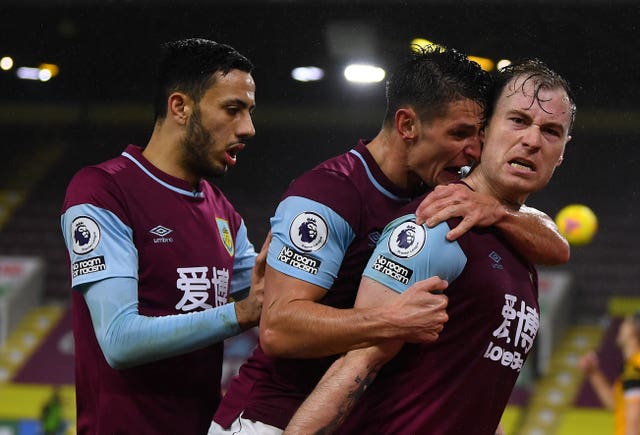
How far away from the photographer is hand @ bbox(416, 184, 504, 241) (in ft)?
6.32

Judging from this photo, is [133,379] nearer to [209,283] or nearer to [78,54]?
[209,283]

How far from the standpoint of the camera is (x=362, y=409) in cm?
Answer: 203

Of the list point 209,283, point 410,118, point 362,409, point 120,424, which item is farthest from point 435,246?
point 120,424

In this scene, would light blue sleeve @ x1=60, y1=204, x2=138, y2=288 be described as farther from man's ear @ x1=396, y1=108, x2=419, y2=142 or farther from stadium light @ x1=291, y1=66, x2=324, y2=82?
stadium light @ x1=291, y1=66, x2=324, y2=82

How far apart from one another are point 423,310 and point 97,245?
889 mm

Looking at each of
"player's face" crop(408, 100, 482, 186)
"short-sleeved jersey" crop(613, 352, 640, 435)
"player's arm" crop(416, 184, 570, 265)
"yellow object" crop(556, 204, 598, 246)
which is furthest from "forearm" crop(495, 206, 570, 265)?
"yellow object" crop(556, 204, 598, 246)

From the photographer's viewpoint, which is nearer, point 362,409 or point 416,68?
point 362,409

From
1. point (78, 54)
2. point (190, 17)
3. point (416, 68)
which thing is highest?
point (190, 17)

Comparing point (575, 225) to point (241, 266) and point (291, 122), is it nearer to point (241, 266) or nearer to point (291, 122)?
point (291, 122)

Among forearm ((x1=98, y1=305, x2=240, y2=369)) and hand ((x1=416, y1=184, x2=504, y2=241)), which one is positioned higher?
hand ((x1=416, y1=184, x2=504, y2=241))

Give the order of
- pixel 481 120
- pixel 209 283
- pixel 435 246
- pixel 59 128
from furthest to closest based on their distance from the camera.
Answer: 1. pixel 59 128
2. pixel 209 283
3. pixel 481 120
4. pixel 435 246

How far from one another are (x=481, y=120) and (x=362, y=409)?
73cm

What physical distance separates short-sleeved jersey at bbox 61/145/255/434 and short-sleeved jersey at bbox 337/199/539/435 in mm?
643

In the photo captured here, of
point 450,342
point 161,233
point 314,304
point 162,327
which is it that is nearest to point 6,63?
point 161,233
